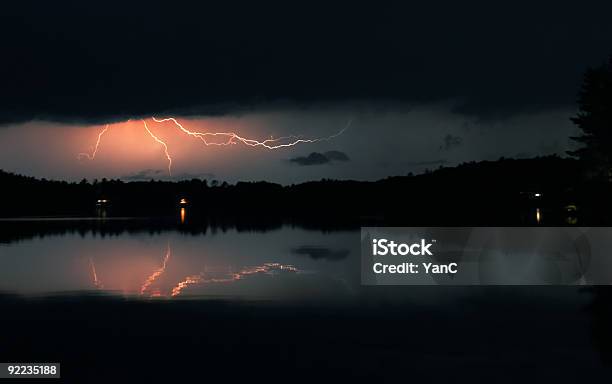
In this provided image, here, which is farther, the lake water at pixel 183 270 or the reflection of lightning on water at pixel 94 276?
the reflection of lightning on water at pixel 94 276

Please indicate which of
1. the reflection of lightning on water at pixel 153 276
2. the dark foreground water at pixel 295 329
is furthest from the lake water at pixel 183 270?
the dark foreground water at pixel 295 329

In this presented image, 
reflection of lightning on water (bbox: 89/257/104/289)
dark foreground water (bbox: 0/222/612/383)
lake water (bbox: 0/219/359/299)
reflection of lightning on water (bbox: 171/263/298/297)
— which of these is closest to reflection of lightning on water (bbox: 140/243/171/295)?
lake water (bbox: 0/219/359/299)

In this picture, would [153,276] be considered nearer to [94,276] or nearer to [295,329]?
[94,276]

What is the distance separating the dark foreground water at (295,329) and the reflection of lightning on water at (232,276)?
0.32 feet

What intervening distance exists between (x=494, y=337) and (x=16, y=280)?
2402cm

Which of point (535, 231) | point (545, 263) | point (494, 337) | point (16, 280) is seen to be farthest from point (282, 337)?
point (535, 231)

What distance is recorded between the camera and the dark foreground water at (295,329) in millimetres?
16906

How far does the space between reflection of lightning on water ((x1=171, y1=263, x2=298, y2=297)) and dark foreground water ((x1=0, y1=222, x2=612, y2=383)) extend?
0.10 metres

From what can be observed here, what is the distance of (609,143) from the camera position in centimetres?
7975

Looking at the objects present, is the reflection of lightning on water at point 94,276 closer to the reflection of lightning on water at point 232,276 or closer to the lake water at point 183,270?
the lake water at point 183,270

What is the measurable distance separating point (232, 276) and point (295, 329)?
16698 millimetres

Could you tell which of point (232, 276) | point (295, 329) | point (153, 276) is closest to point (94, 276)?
point (153, 276)

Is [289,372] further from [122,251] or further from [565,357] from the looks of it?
[122,251]

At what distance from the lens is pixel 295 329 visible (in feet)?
72.6
